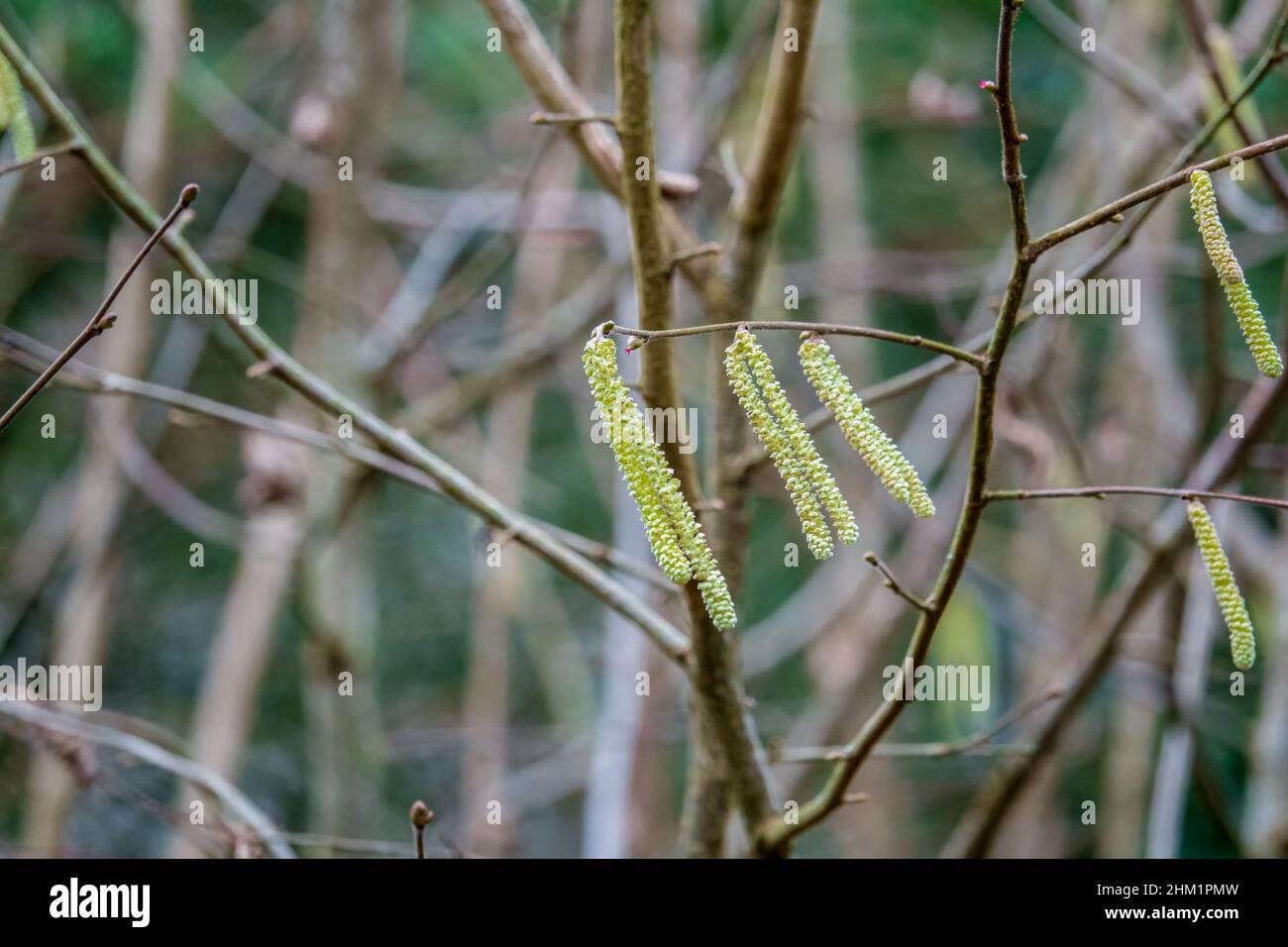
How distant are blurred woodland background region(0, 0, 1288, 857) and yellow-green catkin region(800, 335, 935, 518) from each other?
2.28ft

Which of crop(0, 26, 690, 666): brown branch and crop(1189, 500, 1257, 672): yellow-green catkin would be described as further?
crop(0, 26, 690, 666): brown branch

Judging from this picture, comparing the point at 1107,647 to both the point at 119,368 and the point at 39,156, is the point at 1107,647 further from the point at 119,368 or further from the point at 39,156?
the point at 119,368

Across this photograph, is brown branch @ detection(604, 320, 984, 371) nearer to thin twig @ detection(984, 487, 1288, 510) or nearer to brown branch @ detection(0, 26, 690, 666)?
thin twig @ detection(984, 487, 1288, 510)

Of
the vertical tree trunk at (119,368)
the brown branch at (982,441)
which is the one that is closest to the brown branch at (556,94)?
the brown branch at (982,441)

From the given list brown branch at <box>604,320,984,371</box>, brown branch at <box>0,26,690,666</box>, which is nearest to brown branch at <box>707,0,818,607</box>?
brown branch at <box>0,26,690,666</box>

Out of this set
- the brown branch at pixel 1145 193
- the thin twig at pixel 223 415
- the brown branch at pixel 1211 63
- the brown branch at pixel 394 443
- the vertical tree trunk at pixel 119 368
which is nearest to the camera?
the brown branch at pixel 1145 193

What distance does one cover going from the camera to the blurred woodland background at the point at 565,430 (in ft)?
8.23

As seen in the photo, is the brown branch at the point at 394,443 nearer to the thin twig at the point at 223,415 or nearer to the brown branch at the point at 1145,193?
the thin twig at the point at 223,415

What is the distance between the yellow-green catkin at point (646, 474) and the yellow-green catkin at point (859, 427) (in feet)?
0.43

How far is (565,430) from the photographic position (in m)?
5.08

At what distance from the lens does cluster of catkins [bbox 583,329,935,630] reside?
81 cm
